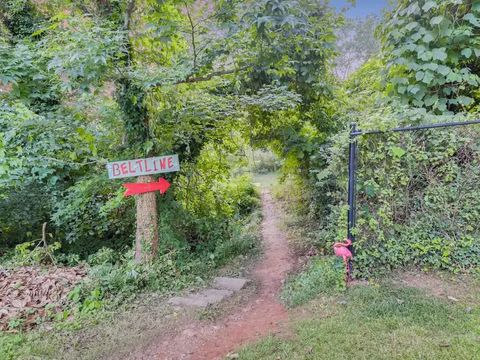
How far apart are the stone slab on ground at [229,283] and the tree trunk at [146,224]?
0.99 m

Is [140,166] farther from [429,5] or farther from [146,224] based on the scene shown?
[429,5]

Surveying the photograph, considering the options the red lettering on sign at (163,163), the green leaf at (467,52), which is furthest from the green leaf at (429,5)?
the red lettering on sign at (163,163)

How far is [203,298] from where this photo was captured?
3.80 m

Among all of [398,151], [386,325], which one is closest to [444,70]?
[398,151]

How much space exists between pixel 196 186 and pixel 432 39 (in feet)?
14.1

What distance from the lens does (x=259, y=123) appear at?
6047 millimetres

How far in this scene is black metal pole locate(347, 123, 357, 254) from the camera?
348cm

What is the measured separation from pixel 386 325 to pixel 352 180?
1.47 metres

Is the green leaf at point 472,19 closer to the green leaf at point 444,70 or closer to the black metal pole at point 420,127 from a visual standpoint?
the green leaf at point 444,70

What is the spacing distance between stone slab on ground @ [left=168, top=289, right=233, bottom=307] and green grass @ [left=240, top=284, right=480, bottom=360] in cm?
110

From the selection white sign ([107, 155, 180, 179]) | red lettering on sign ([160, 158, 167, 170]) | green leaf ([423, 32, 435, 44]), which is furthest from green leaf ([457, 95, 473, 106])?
red lettering on sign ([160, 158, 167, 170])

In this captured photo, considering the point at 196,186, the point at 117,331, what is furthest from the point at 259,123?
the point at 117,331

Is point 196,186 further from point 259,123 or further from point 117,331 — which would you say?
point 117,331

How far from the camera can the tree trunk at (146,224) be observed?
14.7 ft
